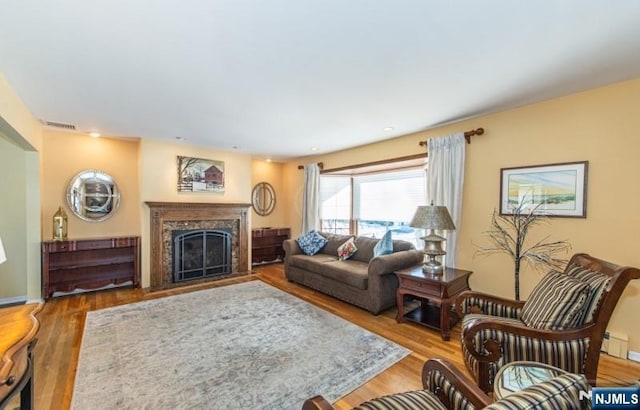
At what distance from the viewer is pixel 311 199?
18.7 ft

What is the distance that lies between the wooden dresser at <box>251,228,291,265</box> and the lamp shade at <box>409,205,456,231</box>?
12.5ft

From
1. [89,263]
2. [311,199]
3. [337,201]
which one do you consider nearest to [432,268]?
[337,201]

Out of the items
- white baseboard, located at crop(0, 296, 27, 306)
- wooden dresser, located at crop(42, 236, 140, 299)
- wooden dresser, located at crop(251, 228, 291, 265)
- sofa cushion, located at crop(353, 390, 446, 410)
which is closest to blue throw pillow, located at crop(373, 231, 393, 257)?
sofa cushion, located at crop(353, 390, 446, 410)

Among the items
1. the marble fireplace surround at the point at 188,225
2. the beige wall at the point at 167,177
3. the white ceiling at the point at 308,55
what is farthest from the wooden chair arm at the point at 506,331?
the beige wall at the point at 167,177

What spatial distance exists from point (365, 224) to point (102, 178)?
4.64 m

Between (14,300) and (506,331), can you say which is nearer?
(506,331)

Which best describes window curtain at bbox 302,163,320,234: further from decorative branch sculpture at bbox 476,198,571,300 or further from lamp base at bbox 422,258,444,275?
decorative branch sculpture at bbox 476,198,571,300

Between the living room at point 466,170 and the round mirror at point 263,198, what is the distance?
586 millimetres

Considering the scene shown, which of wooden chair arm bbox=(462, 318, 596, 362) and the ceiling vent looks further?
the ceiling vent

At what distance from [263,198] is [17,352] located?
534 centimetres

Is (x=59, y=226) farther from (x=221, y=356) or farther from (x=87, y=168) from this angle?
(x=221, y=356)

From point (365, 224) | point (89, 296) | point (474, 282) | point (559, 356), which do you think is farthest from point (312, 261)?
point (89, 296)

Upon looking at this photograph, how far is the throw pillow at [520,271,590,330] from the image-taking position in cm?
170

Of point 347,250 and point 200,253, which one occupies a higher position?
point 347,250
